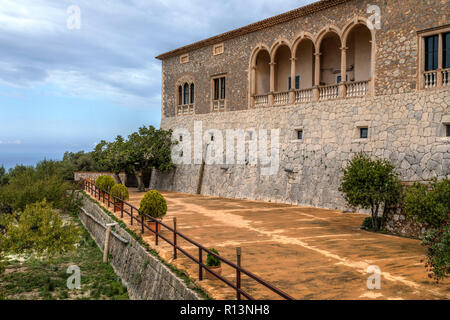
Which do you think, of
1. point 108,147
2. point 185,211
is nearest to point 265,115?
point 185,211

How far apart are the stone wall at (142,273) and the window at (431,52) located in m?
12.6

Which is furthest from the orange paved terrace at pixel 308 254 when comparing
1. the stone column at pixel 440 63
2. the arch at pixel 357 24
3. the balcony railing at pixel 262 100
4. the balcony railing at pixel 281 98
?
the balcony railing at pixel 262 100

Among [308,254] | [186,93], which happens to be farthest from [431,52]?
[186,93]

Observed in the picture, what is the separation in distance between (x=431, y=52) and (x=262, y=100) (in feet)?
30.4

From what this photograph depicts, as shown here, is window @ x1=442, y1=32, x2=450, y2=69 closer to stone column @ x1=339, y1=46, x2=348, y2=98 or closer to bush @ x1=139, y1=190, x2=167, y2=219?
stone column @ x1=339, y1=46, x2=348, y2=98

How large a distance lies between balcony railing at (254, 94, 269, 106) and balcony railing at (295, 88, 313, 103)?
2148 mm

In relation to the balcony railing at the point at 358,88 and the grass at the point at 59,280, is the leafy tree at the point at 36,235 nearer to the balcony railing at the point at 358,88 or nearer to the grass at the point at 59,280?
the grass at the point at 59,280

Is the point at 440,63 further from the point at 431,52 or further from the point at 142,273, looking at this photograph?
the point at 142,273

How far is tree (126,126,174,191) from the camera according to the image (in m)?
26.4

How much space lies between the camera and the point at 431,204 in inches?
376

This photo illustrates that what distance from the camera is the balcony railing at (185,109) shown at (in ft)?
88.8

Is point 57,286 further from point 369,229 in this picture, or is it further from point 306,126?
point 306,126

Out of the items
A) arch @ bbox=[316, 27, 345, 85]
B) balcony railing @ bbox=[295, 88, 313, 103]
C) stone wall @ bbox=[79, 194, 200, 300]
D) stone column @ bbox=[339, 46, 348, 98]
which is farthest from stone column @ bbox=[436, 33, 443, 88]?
stone wall @ bbox=[79, 194, 200, 300]
